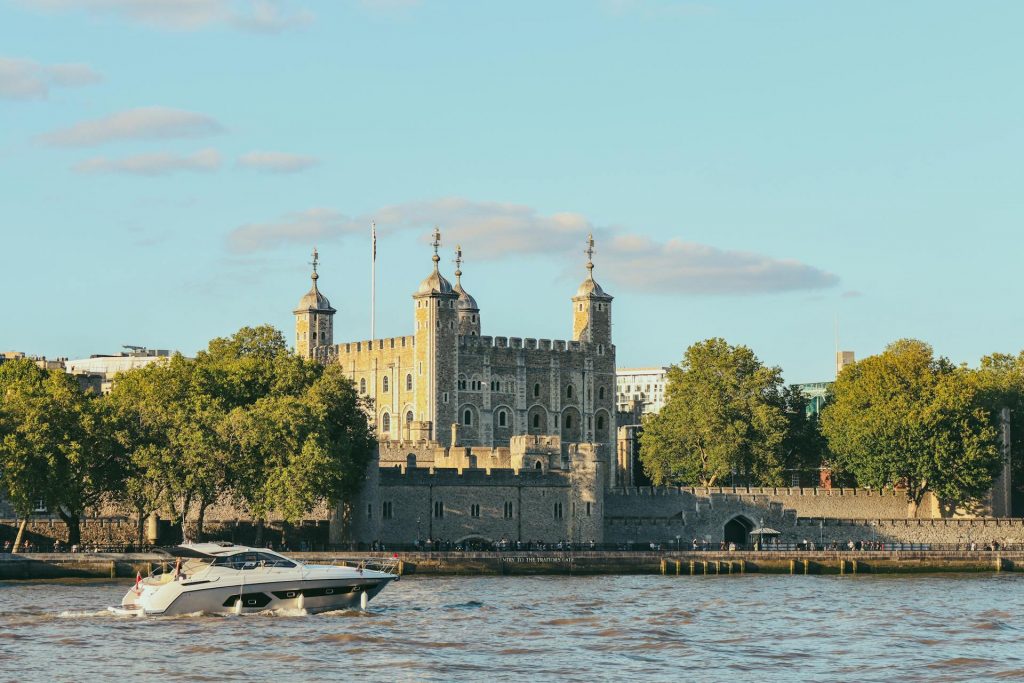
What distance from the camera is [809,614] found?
6638 cm

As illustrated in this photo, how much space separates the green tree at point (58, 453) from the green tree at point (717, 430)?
36.2m

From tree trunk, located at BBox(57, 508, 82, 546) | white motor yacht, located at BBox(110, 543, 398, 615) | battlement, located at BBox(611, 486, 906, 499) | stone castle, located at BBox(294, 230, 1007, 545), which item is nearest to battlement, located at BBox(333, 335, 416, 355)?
stone castle, located at BBox(294, 230, 1007, 545)

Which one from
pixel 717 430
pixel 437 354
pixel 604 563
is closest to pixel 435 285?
pixel 437 354

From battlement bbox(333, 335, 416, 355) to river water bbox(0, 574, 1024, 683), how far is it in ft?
147

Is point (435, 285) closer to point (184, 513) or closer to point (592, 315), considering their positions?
point (592, 315)

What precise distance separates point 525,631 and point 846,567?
33474mm

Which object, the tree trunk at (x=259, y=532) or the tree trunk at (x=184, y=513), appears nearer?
the tree trunk at (x=184, y=513)

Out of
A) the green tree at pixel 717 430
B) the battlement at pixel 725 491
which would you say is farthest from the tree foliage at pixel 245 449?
the green tree at pixel 717 430

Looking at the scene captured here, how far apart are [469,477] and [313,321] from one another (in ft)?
129

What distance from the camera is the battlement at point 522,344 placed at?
390ft

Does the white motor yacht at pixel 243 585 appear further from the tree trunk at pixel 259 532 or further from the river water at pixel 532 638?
the tree trunk at pixel 259 532

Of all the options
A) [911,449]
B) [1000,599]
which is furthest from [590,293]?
[1000,599]

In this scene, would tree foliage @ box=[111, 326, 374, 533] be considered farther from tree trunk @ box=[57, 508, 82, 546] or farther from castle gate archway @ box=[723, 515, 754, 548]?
castle gate archway @ box=[723, 515, 754, 548]

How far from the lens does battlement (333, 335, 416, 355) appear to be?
119m
